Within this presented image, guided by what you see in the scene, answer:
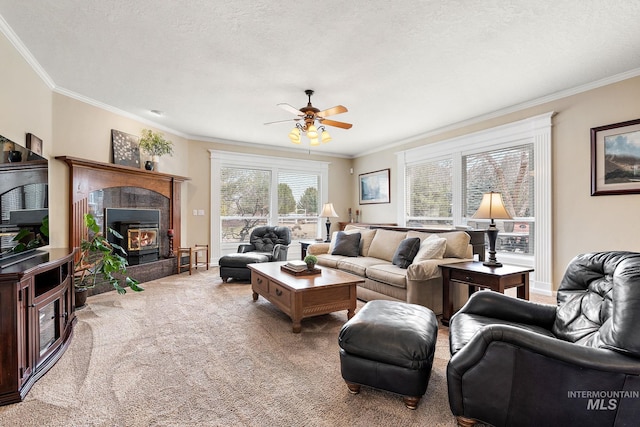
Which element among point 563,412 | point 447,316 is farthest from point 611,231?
point 563,412

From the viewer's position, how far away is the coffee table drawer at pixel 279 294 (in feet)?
9.87

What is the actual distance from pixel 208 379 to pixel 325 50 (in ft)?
9.44

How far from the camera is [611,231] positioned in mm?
3539

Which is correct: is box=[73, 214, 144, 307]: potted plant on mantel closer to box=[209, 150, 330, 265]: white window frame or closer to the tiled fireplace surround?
the tiled fireplace surround

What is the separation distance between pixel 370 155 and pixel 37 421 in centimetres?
684

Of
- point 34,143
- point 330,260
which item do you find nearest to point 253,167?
point 330,260

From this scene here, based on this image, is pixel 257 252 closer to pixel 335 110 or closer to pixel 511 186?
pixel 335 110

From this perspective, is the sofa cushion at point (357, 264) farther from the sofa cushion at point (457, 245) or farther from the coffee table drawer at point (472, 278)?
the coffee table drawer at point (472, 278)

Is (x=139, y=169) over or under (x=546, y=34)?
under

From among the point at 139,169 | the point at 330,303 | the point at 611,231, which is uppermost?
the point at 139,169

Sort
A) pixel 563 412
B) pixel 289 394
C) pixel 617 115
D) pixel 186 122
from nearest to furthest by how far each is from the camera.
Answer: pixel 563 412, pixel 289 394, pixel 617 115, pixel 186 122

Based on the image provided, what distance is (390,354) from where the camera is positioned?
175 centimetres

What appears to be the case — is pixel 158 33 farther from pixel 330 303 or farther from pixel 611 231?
pixel 611 231

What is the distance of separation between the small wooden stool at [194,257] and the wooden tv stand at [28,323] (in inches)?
111
